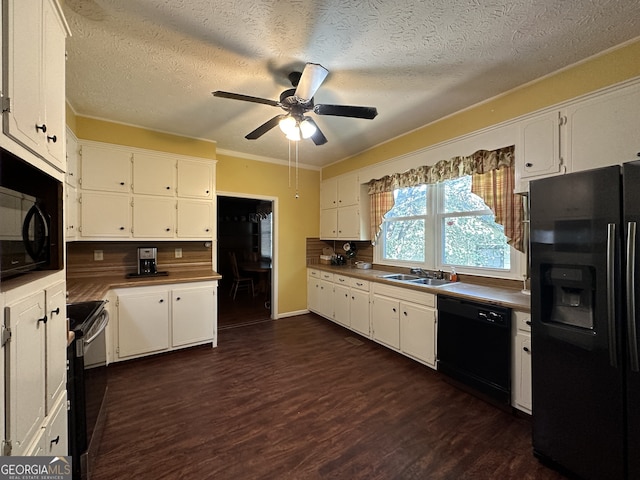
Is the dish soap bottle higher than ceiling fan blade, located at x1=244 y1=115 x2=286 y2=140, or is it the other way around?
ceiling fan blade, located at x1=244 y1=115 x2=286 y2=140

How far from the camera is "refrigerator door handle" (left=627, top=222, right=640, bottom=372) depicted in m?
1.29

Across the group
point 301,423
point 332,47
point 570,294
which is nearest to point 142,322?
point 301,423

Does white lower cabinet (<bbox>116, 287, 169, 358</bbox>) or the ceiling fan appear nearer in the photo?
the ceiling fan

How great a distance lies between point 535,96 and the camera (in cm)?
217

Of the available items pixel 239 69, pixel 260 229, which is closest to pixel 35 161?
pixel 239 69

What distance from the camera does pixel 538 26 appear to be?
5.29 ft

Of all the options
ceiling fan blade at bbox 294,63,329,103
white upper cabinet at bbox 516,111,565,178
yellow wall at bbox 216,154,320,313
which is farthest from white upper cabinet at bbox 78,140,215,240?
white upper cabinet at bbox 516,111,565,178

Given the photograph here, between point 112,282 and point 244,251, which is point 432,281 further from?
point 244,251

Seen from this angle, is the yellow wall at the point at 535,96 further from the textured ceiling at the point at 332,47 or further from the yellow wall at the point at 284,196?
the yellow wall at the point at 284,196

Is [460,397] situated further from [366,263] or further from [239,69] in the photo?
[239,69]

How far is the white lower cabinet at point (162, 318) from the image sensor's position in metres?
2.83

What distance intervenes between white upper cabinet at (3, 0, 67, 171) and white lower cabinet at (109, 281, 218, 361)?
2.15 m

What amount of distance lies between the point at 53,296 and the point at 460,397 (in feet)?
9.13

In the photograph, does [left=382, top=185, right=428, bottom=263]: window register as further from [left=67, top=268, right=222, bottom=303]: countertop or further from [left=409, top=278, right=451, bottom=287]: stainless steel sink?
[left=67, top=268, right=222, bottom=303]: countertop
